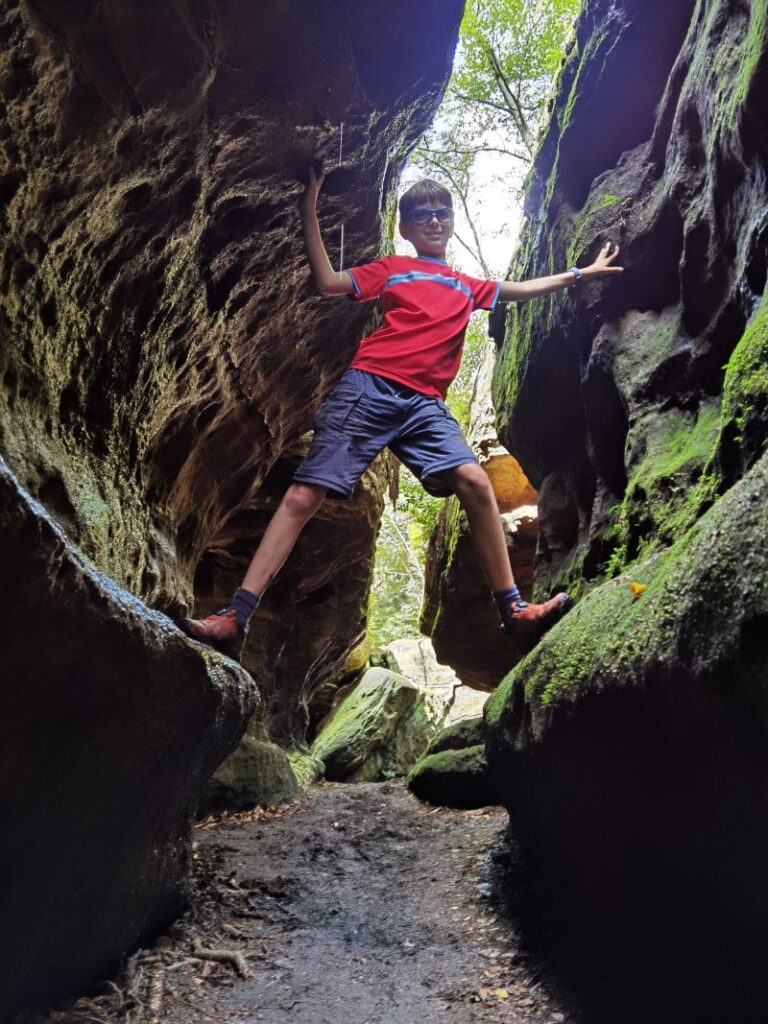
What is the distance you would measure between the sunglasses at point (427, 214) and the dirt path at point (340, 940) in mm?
4783

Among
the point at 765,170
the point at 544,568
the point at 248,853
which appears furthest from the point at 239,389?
the point at 765,170

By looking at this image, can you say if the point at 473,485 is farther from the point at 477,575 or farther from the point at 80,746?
the point at 477,575

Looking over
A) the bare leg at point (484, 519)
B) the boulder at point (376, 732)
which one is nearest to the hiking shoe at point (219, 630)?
the bare leg at point (484, 519)

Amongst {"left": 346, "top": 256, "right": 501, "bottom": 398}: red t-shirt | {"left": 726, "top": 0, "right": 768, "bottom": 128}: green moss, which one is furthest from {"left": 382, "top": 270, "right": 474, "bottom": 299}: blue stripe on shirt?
{"left": 726, "top": 0, "right": 768, "bottom": 128}: green moss

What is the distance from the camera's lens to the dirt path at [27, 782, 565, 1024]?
11.5 ft

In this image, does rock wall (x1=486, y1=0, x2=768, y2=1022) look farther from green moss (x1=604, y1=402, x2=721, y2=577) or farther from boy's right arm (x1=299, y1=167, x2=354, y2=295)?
boy's right arm (x1=299, y1=167, x2=354, y2=295)

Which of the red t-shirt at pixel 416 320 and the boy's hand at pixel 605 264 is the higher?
the boy's hand at pixel 605 264

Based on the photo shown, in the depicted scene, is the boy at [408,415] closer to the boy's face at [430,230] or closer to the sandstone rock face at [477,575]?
the boy's face at [430,230]

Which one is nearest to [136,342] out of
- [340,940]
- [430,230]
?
[430,230]

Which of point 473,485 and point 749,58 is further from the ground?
point 749,58

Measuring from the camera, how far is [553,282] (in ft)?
17.6

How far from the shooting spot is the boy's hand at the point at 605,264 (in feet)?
17.8

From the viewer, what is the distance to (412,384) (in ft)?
15.7

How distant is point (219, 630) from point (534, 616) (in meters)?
1.97
